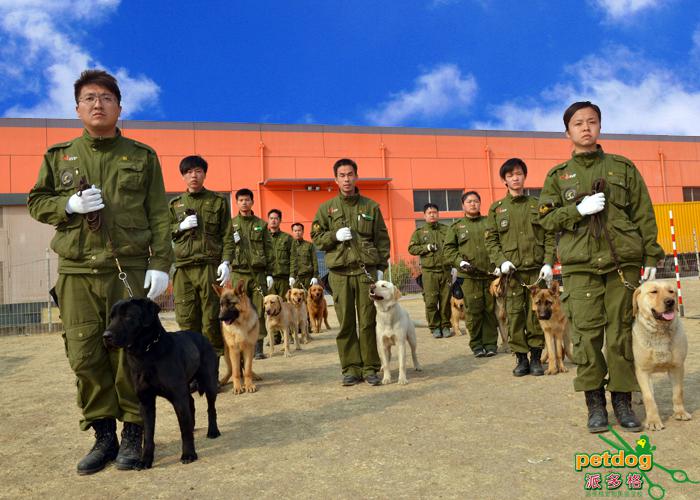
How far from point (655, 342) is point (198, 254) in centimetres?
450

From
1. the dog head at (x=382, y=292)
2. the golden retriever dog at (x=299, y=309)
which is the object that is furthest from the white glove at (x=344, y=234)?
the golden retriever dog at (x=299, y=309)

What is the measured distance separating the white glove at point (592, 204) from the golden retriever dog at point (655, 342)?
620 mm

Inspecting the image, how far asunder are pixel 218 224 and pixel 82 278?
2.65 m

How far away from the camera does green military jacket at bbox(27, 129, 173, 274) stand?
134 inches

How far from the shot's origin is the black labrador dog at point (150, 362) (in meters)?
3.13

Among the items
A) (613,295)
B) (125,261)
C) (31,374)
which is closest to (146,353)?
(125,261)

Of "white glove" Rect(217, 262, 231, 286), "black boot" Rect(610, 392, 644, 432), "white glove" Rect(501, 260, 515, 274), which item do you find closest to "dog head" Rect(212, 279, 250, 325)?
"white glove" Rect(217, 262, 231, 286)

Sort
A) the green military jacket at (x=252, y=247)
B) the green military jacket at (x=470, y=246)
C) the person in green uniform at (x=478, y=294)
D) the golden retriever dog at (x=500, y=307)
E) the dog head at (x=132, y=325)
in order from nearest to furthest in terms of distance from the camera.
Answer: the dog head at (x=132, y=325), the golden retriever dog at (x=500, y=307), the person in green uniform at (x=478, y=294), the green military jacket at (x=470, y=246), the green military jacket at (x=252, y=247)

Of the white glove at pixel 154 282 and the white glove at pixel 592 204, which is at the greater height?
the white glove at pixel 592 204

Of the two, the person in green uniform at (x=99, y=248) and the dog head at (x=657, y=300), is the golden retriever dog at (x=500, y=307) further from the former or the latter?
the person in green uniform at (x=99, y=248)

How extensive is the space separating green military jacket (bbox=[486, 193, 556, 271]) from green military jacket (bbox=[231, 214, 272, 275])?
11.7 feet

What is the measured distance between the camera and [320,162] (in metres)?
25.2

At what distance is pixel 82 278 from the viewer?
3.40m

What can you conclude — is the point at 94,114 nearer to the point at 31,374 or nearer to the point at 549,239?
the point at 549,239
